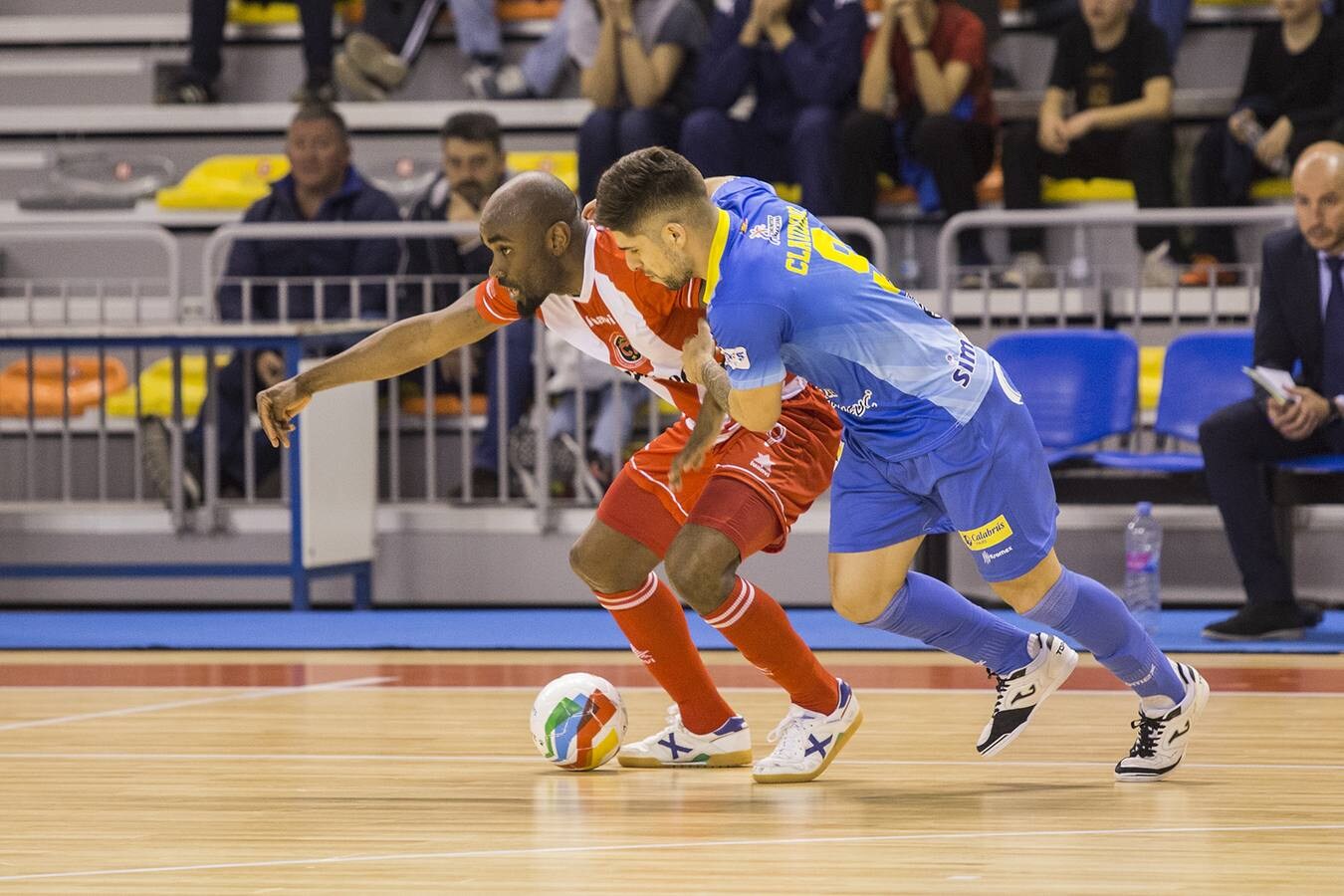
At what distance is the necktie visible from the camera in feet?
24.2

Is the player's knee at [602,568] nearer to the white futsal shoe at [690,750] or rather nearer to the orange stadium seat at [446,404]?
the white futsal shoe at [690,750]

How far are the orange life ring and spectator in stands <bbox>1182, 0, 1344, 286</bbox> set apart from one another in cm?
547

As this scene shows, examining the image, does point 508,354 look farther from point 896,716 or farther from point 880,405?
point 880,405

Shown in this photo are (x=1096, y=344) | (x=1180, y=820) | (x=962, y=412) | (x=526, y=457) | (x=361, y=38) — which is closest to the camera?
(x=1180, y=820)

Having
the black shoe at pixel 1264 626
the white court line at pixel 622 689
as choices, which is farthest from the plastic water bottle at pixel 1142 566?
the white court line at pixel 622 689

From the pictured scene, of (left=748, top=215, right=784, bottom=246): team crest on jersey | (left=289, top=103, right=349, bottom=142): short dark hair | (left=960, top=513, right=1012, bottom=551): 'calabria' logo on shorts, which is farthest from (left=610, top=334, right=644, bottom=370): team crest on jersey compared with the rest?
(left=289, top=103, right=349, bottom=142): short dark hair

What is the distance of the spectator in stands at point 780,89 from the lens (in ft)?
31.9

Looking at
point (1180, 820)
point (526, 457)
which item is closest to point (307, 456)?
point (526, 457)

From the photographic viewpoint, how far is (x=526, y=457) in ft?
29.2

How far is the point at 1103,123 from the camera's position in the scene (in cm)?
985

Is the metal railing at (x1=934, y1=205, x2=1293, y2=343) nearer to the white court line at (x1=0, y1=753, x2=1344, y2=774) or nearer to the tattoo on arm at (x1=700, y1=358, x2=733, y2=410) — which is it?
the white court line at (x1=0, y1=753, x2=1344, y2=774)

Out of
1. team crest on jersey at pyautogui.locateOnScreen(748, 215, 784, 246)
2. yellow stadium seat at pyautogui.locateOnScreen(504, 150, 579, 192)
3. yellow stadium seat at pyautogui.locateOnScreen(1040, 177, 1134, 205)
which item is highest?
yellow stadium seat at pyautogui.locateOnScreen(504, 150, 579, 192)

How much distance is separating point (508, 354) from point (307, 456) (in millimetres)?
1110

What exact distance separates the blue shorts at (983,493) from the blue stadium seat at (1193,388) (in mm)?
3893
